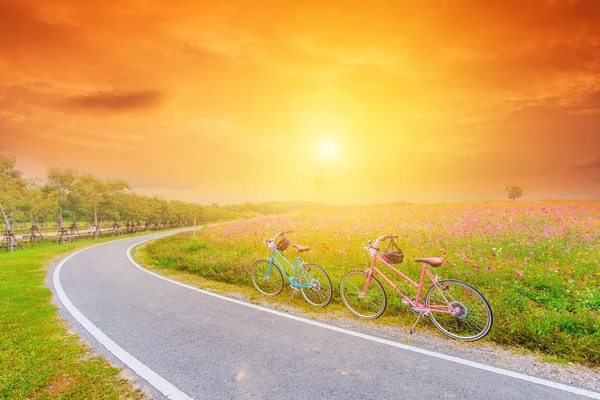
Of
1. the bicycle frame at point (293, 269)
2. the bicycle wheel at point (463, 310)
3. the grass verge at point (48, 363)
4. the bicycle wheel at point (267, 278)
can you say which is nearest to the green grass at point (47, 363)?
the grass verge at point (48, 363)

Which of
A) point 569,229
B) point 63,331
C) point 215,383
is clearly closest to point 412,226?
point 569,229

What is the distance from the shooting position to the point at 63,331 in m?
5.88

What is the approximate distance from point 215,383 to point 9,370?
325cm

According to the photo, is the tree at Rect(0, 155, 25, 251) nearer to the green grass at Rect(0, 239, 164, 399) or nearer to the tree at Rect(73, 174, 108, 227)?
the tree at Rect(73, 174, 108, 227)

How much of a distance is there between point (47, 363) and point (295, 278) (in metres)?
4.95

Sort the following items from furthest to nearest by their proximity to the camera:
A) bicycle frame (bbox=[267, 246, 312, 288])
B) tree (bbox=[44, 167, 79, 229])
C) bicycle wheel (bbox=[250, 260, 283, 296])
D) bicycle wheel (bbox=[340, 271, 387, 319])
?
tree (bbox=[44, 167, 79, 229]) < bicycle wheel (bbox=[250, 260, 283, 296]) < bicycle frame (bbox=[267, 246, 312, 288]) < bicycle wheel (bbox=[340, 271, 387, 319])

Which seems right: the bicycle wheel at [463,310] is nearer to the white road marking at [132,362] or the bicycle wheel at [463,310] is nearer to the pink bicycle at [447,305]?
the pink bicycle at [447,305]

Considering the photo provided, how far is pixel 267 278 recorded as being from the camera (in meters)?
8.55

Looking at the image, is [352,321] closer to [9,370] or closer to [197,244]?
[9,370]

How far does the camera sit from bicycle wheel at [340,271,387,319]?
6.43 meters

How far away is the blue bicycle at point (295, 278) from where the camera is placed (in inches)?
288

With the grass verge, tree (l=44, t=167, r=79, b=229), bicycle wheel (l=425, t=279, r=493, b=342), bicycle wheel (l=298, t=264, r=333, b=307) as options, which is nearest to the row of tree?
tree (l=44, t=167, r=79, b=229)

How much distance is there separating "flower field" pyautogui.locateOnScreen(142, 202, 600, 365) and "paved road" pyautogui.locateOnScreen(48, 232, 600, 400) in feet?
5.06

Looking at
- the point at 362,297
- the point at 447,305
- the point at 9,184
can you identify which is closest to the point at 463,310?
the point at 447,305
